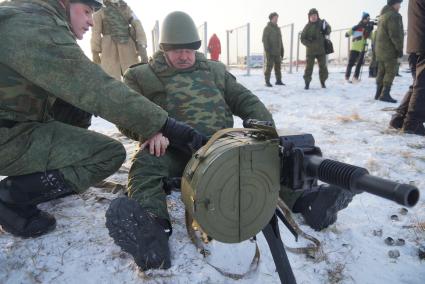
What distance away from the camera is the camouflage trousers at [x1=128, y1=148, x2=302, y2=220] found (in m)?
2.08

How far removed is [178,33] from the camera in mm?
2754

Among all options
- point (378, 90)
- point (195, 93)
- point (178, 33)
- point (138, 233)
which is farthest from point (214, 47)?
point (138, 233)

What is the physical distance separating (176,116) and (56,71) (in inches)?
40.4

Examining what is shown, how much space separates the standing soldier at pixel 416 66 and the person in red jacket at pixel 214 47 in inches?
525

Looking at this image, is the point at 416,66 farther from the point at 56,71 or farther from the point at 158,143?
the point at 56,71

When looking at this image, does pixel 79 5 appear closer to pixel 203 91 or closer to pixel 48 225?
pixel 203 91

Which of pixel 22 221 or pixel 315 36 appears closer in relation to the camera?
pixel 22 221

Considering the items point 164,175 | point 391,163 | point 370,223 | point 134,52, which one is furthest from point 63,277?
point 134,52

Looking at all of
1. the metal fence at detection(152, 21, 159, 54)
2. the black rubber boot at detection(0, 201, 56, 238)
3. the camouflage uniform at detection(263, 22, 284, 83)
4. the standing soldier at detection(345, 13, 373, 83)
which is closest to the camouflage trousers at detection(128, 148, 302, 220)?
the black rubber boot at detection(0, 201, 56, 238)

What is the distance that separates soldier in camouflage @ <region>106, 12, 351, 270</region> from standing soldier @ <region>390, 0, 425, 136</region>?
2.67 metres

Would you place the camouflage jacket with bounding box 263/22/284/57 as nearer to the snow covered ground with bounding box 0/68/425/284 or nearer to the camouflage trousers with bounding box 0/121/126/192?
the snow covered ground with bounding box 0/68/425/284

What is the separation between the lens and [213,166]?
1.48 m

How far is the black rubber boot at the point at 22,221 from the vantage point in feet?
7.19

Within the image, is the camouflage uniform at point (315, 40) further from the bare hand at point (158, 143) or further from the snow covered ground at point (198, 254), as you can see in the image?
the bare hand at point (158, 143)
